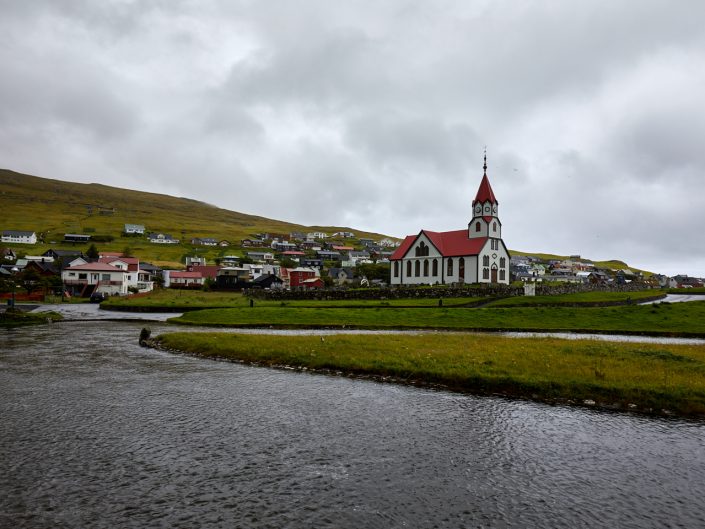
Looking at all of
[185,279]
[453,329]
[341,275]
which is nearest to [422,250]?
[453,329]

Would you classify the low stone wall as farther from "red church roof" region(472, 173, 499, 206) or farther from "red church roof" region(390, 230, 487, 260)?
"red church roof" region(472, 173, 499, 206)

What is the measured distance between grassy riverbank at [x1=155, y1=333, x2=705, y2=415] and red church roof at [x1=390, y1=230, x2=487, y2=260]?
60157 millimetres

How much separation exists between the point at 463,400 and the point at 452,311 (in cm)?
3545

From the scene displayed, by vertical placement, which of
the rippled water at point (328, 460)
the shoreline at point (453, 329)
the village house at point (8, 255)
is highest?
the village house at point (8, 255)

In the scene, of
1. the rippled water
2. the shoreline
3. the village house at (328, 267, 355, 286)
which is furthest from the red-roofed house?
the rippled water

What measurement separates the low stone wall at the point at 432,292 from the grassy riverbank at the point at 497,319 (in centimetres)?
1932

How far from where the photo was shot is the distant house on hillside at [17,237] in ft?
630

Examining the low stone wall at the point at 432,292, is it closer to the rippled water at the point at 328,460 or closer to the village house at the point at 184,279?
the rippled water at the point at 328,460

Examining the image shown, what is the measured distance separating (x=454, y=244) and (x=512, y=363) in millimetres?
74511

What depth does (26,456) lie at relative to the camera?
12734 mm

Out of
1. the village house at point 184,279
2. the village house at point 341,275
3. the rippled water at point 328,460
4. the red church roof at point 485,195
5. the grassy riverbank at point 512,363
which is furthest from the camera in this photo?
the village house at point 341,275

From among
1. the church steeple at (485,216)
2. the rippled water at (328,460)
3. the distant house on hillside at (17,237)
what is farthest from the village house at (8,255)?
the rippled water at (328,460)

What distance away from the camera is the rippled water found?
9945 mm

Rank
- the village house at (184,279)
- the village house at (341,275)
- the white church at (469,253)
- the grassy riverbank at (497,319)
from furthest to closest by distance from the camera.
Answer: the village house at (341,275), the village house at (184,279), the white church at (469,253), the grassy riverbank at (497,319)
